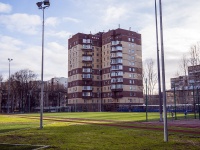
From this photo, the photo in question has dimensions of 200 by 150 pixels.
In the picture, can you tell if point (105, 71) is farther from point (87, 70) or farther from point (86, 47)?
point (86, 47)

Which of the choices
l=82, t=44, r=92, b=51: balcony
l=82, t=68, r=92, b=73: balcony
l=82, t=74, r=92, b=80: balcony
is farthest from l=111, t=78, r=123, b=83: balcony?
l=82, t=44, r=92, b=51: balcony

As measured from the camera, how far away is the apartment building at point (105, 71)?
Result: 9765cm

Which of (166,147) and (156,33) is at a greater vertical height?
(156,33)

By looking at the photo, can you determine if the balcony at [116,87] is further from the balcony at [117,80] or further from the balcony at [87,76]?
the balcony at [87,76]

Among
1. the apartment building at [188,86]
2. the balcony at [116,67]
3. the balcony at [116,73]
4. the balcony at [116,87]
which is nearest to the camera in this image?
the apartment building at [188,86]

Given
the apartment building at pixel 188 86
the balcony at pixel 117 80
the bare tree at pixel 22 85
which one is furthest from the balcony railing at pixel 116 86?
the bare tree at pixel 22 85

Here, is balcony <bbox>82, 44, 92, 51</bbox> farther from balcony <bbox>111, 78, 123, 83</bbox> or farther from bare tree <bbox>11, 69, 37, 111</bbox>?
bare tree <bbox>11, 69, 37, 111</bbox>

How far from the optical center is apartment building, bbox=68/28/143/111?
320ft

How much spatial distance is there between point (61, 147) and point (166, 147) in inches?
187

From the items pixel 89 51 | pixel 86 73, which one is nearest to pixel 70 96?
pixel 86 73

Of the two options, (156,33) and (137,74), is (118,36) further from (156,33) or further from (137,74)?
(156,33)

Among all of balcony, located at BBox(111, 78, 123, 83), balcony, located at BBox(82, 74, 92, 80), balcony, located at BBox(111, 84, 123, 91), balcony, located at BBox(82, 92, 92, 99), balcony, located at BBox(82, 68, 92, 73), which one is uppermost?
balcony, located at BBox(82, 68, 92, 73)

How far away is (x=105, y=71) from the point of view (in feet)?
344

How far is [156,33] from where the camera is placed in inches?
1182
